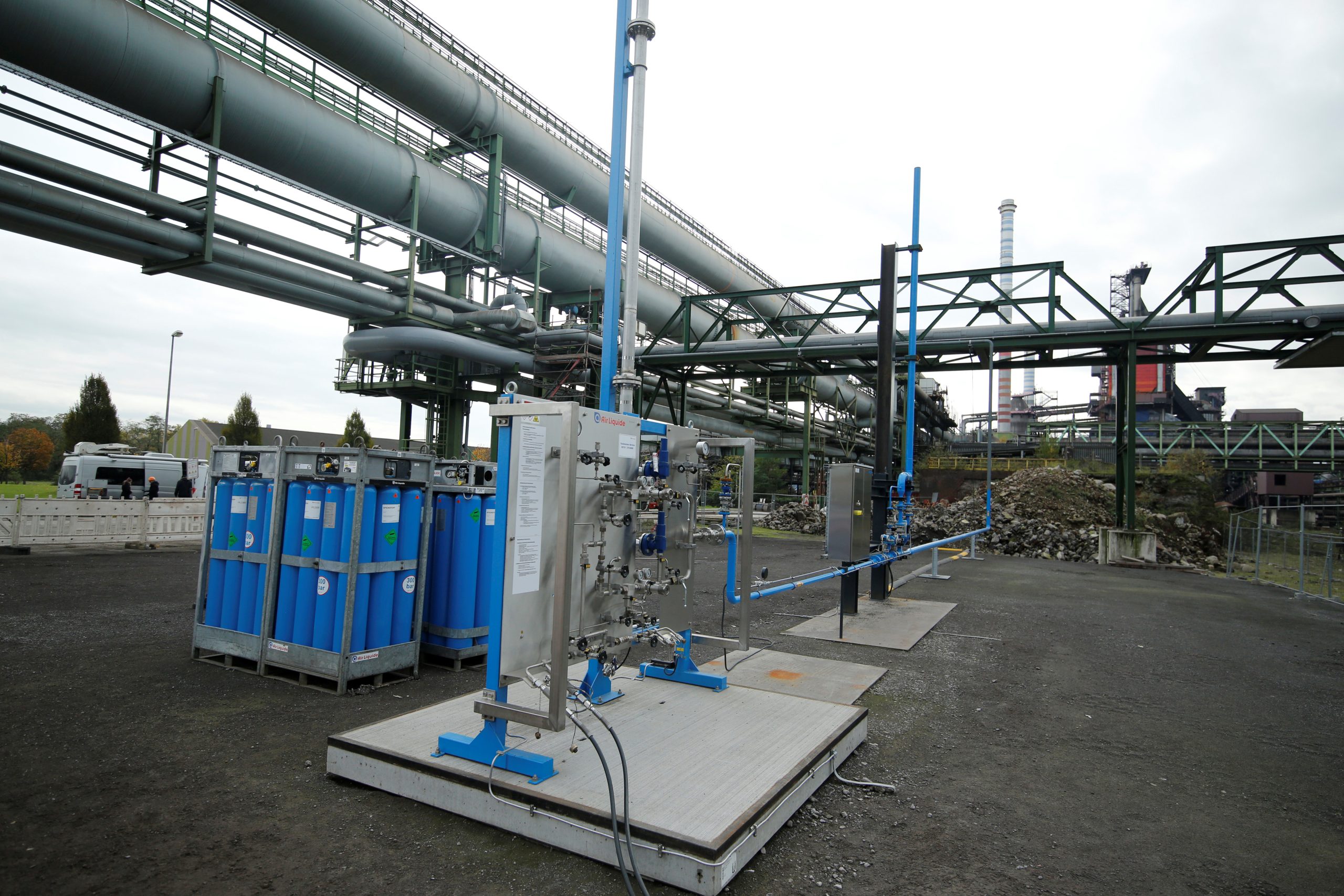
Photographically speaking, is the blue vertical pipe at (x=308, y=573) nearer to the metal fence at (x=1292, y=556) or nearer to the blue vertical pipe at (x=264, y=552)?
the blue vertical pipe at (x=264, y=552)

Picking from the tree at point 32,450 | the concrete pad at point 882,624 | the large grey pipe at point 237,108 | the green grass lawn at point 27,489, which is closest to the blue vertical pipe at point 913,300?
the concrete pad at point 882,624

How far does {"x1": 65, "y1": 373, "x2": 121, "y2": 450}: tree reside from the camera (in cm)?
4597

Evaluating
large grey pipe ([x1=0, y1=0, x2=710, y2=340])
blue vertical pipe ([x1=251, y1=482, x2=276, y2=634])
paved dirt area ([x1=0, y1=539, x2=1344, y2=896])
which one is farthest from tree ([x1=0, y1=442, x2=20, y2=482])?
blue vertical pipe ([x1=251, y1=482, x2=276, y2=634])

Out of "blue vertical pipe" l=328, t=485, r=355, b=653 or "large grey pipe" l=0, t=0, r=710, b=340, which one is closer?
"blue vertical pipe" l=328, t=485, r=355, b=653

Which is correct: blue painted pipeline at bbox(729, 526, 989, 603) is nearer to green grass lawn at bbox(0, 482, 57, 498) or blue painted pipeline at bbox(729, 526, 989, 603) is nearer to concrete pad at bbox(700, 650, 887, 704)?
concrete pad at bbox(700, 650, 887, 704)

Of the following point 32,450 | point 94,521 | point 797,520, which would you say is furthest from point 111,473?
point 32,450

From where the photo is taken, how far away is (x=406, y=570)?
5.84 metres

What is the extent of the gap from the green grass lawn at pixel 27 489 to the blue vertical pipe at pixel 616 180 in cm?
4354

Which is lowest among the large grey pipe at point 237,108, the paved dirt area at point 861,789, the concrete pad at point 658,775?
the paved dirt area at point 861,789

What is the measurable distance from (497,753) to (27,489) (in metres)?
59.3

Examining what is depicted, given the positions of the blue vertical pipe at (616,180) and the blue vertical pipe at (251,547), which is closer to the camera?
the blue vertical pipe at (616,180)

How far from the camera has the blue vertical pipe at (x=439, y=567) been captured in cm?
629

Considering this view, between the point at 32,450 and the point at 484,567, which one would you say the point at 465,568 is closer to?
the point at 484,567

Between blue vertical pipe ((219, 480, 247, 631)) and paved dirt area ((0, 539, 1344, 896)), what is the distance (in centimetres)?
47
